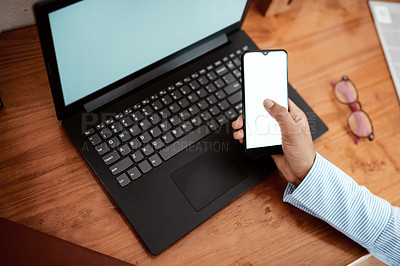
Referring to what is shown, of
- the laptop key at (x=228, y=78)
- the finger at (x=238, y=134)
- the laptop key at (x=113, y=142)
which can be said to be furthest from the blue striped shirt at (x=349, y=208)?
the laptop key at (x=113, y=142)

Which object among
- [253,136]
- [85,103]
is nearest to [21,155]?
[85,103]

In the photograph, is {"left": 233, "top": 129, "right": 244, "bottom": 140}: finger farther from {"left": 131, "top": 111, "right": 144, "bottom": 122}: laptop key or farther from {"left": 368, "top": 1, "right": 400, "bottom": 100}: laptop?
{"left": 368, "top": 1, "right": 400, "bottom": 100}: laptop

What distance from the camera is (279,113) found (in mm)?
581

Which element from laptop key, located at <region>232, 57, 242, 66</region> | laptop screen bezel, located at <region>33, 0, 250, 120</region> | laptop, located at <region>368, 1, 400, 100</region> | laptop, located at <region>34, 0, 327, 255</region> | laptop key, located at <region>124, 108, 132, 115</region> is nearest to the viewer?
laptop screen bezel, located at <region>33, 0, 250, 120</region>

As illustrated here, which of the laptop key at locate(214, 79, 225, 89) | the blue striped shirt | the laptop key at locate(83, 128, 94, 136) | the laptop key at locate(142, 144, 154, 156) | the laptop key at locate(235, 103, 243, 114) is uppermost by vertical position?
the laptop key at locate(83, 128, 94, 136)

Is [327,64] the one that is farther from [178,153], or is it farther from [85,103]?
[85,103]

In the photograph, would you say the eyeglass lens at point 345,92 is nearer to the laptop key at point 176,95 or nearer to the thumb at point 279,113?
the thumb at point 279,113

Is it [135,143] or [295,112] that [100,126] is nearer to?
[135,143]

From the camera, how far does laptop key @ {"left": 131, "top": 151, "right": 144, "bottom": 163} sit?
0.59 meters

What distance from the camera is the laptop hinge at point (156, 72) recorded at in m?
0.60

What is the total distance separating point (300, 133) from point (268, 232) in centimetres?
20

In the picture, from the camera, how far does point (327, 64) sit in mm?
834

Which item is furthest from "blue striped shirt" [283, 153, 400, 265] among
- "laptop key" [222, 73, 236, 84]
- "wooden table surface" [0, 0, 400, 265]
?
"laptop key" [222, 73, 236, 84]

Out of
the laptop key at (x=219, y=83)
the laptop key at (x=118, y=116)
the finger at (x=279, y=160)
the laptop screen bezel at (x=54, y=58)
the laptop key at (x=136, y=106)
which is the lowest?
the finger at (x=279, y=160)
